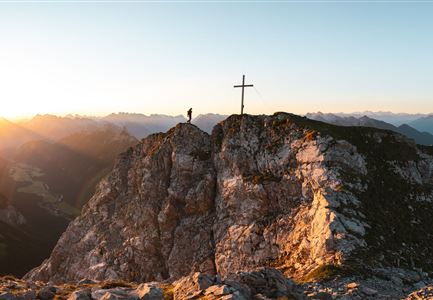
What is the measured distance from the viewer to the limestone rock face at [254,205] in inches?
1427

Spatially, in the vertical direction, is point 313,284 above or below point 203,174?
below

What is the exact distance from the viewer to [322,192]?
3975 cm

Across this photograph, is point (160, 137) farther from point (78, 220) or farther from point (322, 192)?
point (322, 192)

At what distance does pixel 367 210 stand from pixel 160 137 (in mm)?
37908

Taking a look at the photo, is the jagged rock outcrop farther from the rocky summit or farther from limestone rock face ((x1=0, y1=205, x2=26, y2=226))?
limestone rock face ((x1=0, y1=205, x2=26, y2=226))

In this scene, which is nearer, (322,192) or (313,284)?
(313,284)

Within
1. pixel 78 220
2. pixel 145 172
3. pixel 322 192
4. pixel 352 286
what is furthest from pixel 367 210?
pixel 78 220

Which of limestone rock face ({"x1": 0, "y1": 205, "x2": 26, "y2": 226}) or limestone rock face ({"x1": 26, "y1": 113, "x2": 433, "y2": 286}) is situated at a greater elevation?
limestone rock face ({"x1": 26, "y1": 113, "x2": 433, "y2": 286})

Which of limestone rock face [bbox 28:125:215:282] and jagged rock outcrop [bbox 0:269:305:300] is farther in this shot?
limestone rock face [bbox 28:125:215:282]

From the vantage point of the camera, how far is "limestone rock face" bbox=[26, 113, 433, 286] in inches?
1427

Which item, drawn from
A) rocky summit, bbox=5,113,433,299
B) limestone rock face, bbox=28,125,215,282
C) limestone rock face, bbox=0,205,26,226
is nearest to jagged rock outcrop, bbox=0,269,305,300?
rocky summit, bbox=5,113,433,299

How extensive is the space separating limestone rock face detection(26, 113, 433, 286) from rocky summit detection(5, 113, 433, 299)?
15 cm

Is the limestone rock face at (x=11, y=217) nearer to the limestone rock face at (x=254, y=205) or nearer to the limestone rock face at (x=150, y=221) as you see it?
the limestone rock face at (x=150, y=221)

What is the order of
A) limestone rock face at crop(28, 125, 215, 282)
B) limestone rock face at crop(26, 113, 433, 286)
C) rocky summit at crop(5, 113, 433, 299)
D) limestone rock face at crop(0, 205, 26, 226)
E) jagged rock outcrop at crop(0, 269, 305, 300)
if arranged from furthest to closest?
limestone rock face at crop(0, 205, 26, 226) → limestone rock face at crop(28, 125, 215, 282) → limestone rock face at crop(26, 113, 433, 286) → rocky summit at crop(5, 113, 433, 299) → jagged rock outcrop at crop(0, 269, 305, 300)
